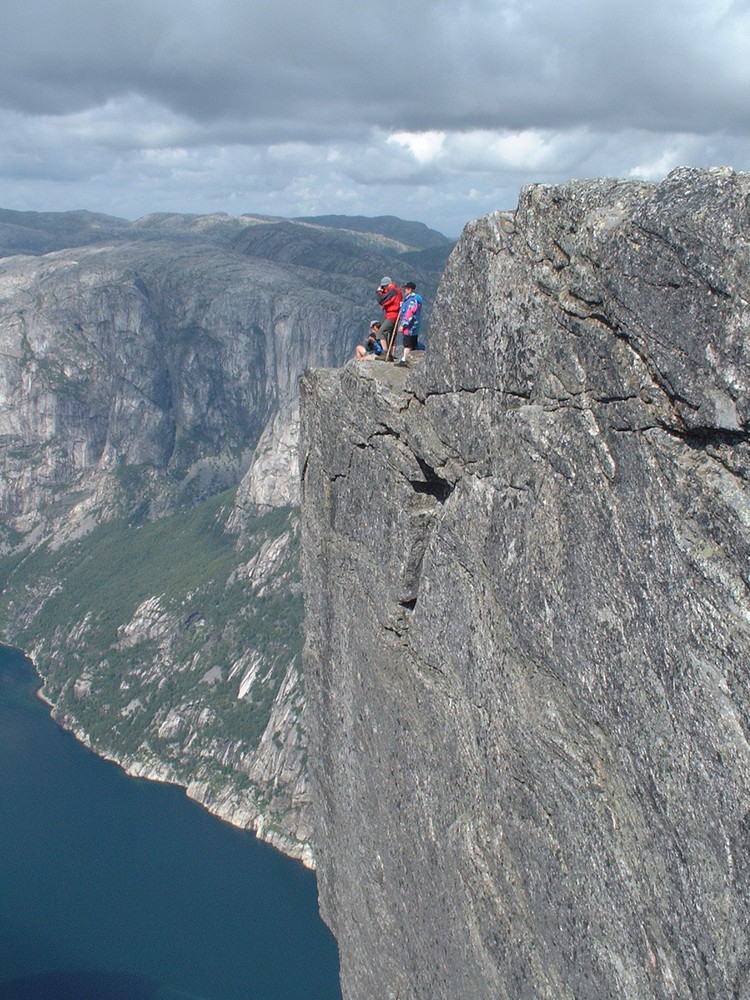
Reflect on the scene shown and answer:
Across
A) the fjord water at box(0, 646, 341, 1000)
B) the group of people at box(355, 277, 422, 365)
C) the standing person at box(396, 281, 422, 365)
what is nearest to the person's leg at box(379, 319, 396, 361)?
the group of people at box(355, 277, 422, 365)

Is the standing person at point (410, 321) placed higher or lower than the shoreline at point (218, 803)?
higher

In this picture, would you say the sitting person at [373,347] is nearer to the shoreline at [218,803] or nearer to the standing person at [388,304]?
the standing person at [388,304]

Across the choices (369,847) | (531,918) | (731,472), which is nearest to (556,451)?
(731,472)

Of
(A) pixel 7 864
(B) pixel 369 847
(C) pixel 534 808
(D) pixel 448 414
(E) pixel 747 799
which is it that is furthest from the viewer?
(A) pixel 7 864

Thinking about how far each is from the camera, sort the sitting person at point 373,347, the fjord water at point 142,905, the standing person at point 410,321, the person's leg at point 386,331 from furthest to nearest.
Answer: the fjord water at point 142,905 → the sitting person at point 373,347 → the person's leg at point 386,331 → the standing person at point 410,321

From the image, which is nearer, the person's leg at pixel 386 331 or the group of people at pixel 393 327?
the group of people at pixel 393 327

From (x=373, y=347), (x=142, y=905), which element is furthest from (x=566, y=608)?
(x=142, y=905)

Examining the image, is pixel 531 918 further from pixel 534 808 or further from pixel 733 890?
pixel 733 890

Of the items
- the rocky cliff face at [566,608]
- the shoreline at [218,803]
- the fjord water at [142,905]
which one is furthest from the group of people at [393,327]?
the shoreline at [218,803]
